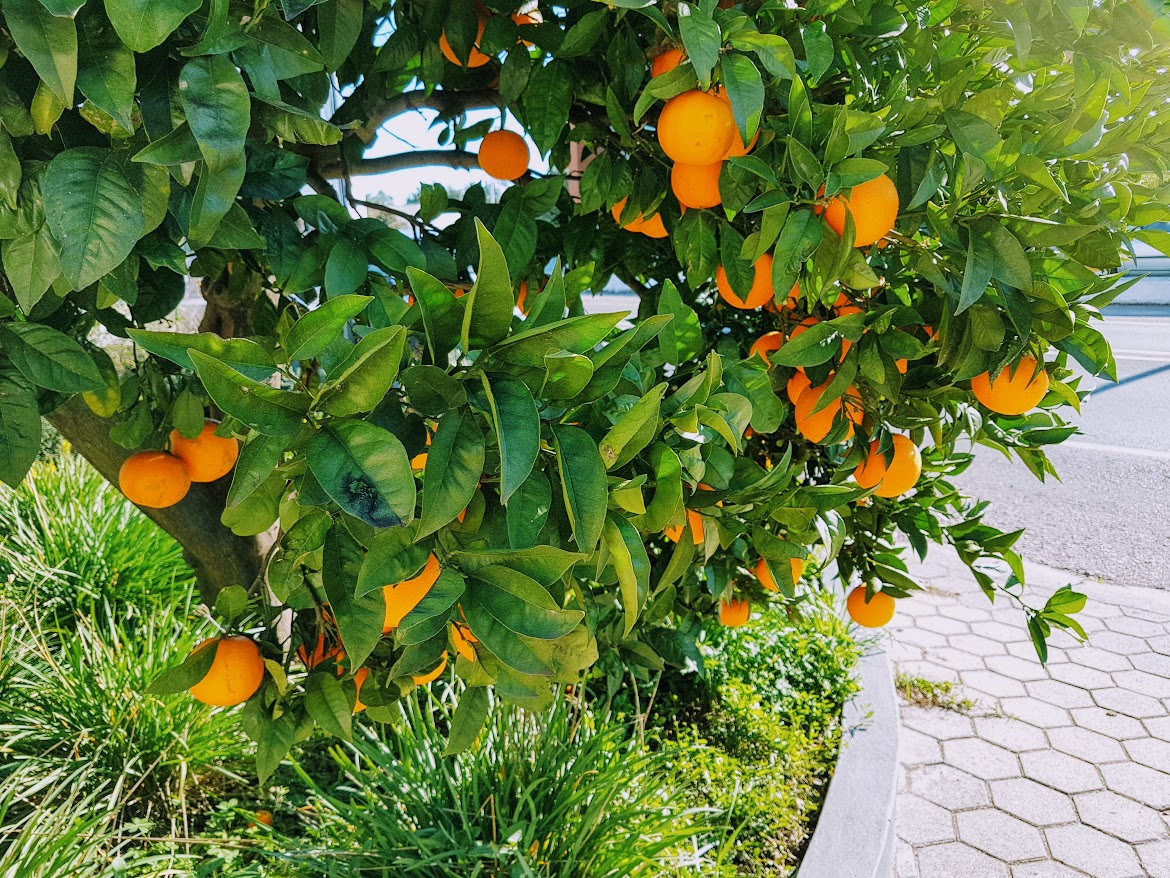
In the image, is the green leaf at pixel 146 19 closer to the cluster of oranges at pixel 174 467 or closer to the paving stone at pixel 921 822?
the cluster of oranges at pixel 174 467

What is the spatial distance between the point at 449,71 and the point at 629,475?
0.62 m

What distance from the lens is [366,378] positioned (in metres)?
0.43

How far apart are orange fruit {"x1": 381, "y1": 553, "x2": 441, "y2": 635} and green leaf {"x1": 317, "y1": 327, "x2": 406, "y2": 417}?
0.13 meters

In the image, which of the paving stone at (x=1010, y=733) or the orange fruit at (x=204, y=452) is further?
the paving stone at (x=1010, y=733)

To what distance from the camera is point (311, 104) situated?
686 millimetres

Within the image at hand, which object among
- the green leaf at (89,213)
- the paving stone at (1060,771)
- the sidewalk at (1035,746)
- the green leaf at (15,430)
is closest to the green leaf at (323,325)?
the green leaf at (89,213)

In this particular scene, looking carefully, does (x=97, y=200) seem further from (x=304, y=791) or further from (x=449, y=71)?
(x=304, y=791)

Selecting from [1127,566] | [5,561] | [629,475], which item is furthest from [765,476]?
[1127,566]

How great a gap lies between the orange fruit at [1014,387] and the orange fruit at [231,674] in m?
0.78

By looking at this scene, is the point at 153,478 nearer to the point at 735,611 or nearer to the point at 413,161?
the point at 413,161

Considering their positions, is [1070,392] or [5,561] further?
[5,561]

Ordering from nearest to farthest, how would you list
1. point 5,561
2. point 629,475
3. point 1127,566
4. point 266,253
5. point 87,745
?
point 629,475
point 266,253
point 87,745
point 5,561
point 1127,566

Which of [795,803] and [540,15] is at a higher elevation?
[540,15]

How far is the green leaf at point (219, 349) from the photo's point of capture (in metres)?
0.43
